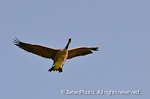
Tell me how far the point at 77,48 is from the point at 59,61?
5.85 ft

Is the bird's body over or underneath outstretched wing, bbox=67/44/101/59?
underneath

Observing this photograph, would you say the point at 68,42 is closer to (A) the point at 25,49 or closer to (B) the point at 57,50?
(B) the point at 57,50

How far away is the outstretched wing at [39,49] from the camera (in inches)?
1421

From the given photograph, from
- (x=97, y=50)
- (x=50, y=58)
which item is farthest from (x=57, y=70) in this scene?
(x=97, y=50)

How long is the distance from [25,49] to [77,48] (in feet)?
12.8

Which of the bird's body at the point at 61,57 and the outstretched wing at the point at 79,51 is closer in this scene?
the bird's body at the point at 61,57

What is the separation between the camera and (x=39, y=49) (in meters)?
36.5

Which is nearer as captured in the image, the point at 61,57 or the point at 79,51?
the point at 61,57

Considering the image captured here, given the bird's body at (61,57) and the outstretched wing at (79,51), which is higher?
the outstretched wing at (79,51)

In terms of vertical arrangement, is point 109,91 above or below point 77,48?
below

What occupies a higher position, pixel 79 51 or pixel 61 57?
pixel 79 51

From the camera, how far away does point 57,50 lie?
1427 inches

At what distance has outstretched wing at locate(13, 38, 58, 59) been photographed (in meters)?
36.1

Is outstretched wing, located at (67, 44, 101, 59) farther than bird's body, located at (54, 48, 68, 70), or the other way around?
outstretched wing, located at (67, 44, 101, 59)
